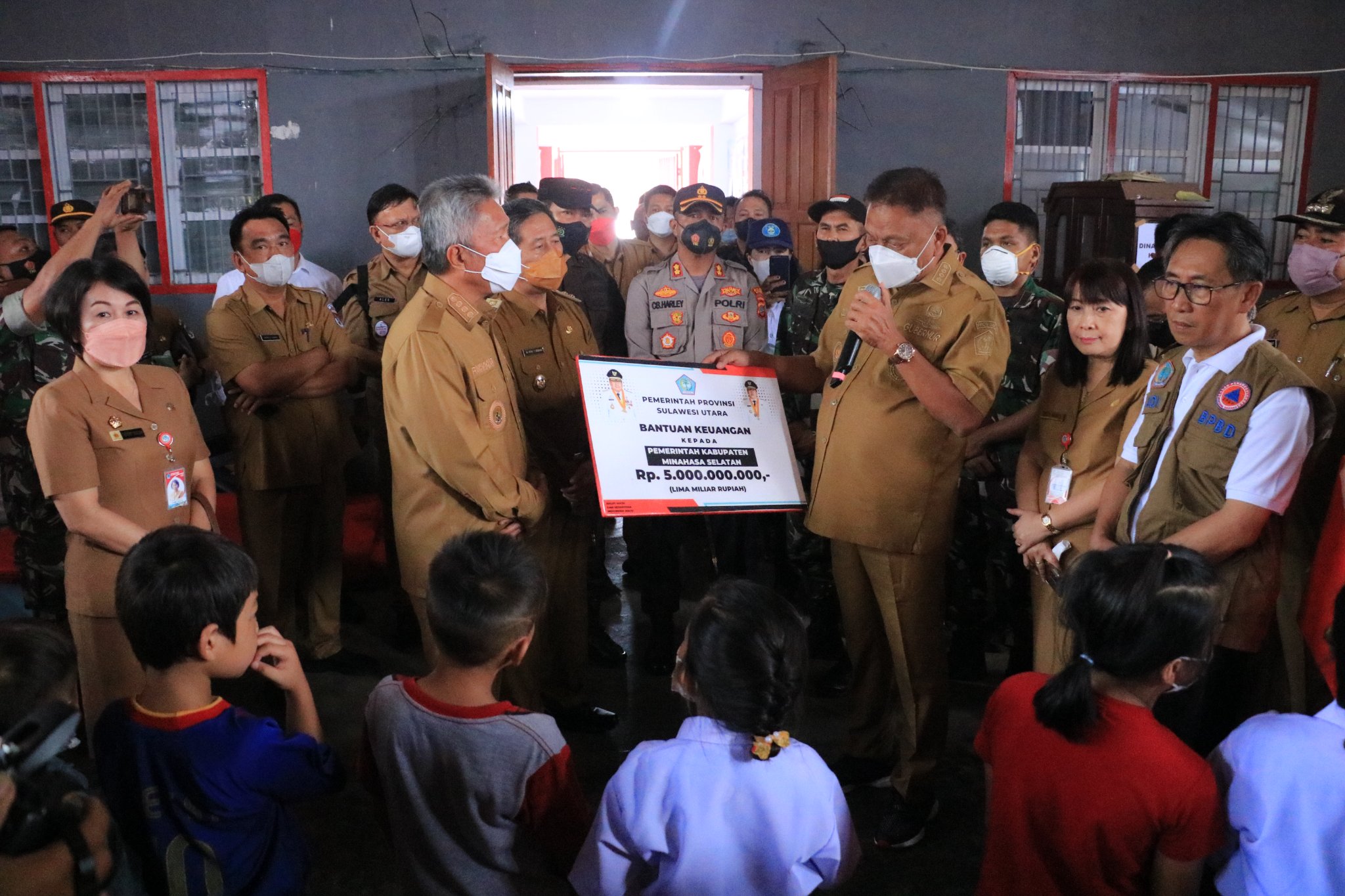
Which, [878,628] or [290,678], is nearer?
[290,678]

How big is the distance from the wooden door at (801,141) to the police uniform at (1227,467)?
490cm

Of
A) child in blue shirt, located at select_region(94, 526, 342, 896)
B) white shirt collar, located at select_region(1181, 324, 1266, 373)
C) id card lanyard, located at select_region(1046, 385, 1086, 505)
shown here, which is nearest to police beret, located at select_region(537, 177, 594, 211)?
id card lanyard, located at select_region(1046, 385, 1086, 505)

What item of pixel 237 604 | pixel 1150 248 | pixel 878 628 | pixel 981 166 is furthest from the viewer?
pixel 981 166

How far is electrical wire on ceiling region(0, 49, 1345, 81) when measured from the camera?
6.74 m

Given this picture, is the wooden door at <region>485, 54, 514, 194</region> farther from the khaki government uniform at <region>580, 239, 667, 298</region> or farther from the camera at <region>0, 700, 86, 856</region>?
the camera at <region>0, 700, 86, 856</region>

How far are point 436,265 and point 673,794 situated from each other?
173cm

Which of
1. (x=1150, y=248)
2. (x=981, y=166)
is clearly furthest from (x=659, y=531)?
(x=981, y=166)

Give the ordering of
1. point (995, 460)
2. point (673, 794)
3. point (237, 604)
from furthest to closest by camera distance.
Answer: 1. point (995, 460)
2. point (237, 604)
3. point (673, 794)

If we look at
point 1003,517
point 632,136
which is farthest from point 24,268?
point 632,136

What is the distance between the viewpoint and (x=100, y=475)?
2.39 metres

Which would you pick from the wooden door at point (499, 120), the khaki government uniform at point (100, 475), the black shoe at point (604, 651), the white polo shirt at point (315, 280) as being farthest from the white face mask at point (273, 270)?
the wooden door at point (499, 120)

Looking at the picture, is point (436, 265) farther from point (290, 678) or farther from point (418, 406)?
point (290, 678)

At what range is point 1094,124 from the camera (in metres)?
7.49

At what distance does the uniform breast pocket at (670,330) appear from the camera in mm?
4023
